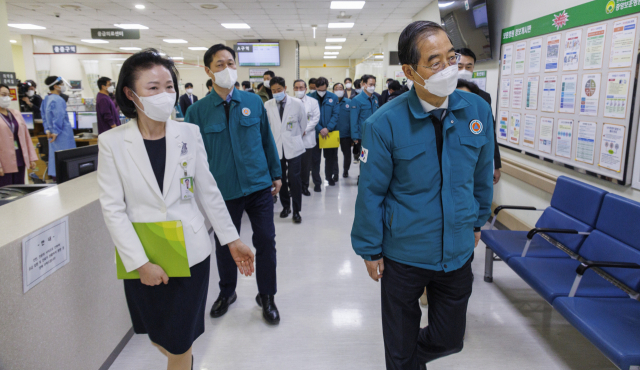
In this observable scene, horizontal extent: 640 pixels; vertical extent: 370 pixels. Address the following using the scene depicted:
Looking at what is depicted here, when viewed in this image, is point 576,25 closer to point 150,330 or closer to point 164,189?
point 164,189

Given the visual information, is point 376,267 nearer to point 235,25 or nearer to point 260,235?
point 260,235

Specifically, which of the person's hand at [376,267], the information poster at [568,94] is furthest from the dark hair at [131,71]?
the information poster at [568,94]

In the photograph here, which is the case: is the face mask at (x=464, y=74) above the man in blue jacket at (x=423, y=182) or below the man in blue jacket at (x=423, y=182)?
above

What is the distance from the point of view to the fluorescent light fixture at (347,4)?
27.4 ft

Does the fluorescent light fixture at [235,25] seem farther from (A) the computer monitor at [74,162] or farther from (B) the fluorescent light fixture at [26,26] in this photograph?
(A) the computer monitor at [74,162]

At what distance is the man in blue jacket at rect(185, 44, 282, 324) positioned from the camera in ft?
7.95

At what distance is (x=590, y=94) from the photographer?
2.90m

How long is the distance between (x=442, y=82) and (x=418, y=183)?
0.37 metres

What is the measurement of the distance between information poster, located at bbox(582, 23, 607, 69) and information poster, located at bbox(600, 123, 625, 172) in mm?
464

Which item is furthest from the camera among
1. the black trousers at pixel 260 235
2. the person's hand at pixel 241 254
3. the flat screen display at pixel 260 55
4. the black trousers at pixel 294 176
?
the flat screen display at pixel 260 55

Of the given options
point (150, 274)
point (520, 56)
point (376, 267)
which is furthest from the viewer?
point (520, 56)

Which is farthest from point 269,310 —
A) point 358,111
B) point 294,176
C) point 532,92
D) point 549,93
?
point 358,111

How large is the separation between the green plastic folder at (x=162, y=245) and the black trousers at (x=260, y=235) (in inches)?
39.4

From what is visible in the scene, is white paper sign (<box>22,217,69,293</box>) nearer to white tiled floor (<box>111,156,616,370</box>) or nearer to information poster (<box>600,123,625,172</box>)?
white tiled floor (<box>111,156,616,370</box>)
